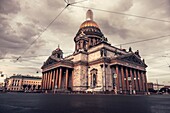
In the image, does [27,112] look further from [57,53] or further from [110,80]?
[57,53]

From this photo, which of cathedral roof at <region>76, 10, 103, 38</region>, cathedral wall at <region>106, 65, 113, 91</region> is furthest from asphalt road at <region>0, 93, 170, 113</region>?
cathedral roof at <region>76, 10, 103, 38</region>

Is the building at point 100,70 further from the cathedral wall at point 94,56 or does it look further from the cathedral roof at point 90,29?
the cathedral roof at point 90,29

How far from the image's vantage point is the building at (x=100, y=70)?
44.3 m

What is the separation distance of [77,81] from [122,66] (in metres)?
16.7

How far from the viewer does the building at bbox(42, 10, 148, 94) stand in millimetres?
44281

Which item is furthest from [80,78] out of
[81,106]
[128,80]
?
[81,106]

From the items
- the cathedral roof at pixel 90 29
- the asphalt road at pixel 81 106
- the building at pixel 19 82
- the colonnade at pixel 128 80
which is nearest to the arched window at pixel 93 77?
the colonnade at pixel 128 80

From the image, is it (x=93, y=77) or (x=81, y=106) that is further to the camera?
(x=93, y=77)

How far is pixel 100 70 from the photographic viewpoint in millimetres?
45844

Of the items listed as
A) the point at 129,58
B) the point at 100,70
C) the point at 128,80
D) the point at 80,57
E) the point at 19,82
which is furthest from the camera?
the point at 19,82

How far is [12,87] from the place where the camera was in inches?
4262

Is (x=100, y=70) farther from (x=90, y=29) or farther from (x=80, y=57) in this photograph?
(x=90, y=29)

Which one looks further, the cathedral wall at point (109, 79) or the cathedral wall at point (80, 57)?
the cathedral wall at point (80, 57)

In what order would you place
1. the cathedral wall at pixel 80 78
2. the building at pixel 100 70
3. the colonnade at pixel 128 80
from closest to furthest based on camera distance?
the colonnade at pixel 128 80, the building at pixel 100 70, the cathedral wall at pixel 80 78
